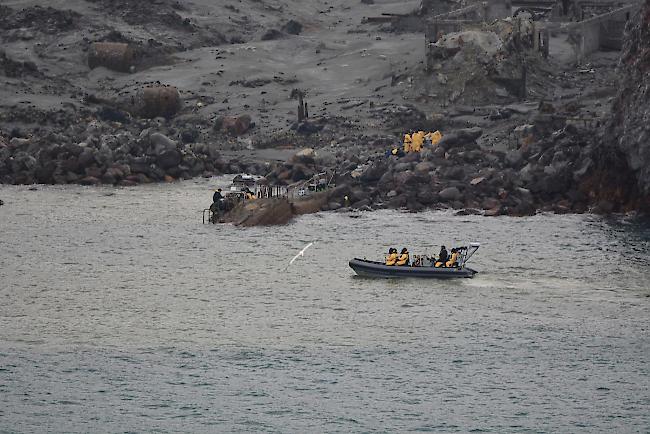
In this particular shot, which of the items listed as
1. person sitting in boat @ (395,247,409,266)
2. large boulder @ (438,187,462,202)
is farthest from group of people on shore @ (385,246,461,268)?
large boulder @ (438,187,462,202)

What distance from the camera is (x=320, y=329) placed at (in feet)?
260

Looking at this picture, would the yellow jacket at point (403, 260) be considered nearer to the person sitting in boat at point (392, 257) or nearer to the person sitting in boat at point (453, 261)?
the person sitting in boat at point (392, 257)

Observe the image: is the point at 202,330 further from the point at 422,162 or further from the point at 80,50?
the point at 80,50

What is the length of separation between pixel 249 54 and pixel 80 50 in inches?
734

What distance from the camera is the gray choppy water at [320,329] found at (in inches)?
2687

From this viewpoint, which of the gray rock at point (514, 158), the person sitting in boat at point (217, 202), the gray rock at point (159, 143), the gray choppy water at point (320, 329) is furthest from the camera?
the gray rock at point (159, 143)

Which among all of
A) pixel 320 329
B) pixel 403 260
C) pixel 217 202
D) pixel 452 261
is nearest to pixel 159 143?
pixel 217 202

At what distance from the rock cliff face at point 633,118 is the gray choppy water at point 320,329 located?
14.3 ft

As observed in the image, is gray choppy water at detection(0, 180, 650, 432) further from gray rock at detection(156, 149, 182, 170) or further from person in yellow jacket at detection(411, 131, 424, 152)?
gray rock at detection(156, 149, 182, 170)

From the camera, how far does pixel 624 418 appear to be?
67062 mm

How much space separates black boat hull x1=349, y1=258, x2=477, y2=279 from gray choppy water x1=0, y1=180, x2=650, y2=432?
2.05ft

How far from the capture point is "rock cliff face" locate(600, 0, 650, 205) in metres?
105

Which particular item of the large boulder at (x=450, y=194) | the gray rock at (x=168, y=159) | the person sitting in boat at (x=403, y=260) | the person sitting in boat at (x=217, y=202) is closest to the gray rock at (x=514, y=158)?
the large boulder at (x=450, y=194)

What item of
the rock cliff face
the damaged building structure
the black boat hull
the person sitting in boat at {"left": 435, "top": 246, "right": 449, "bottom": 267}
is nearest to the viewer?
the black boat hull
